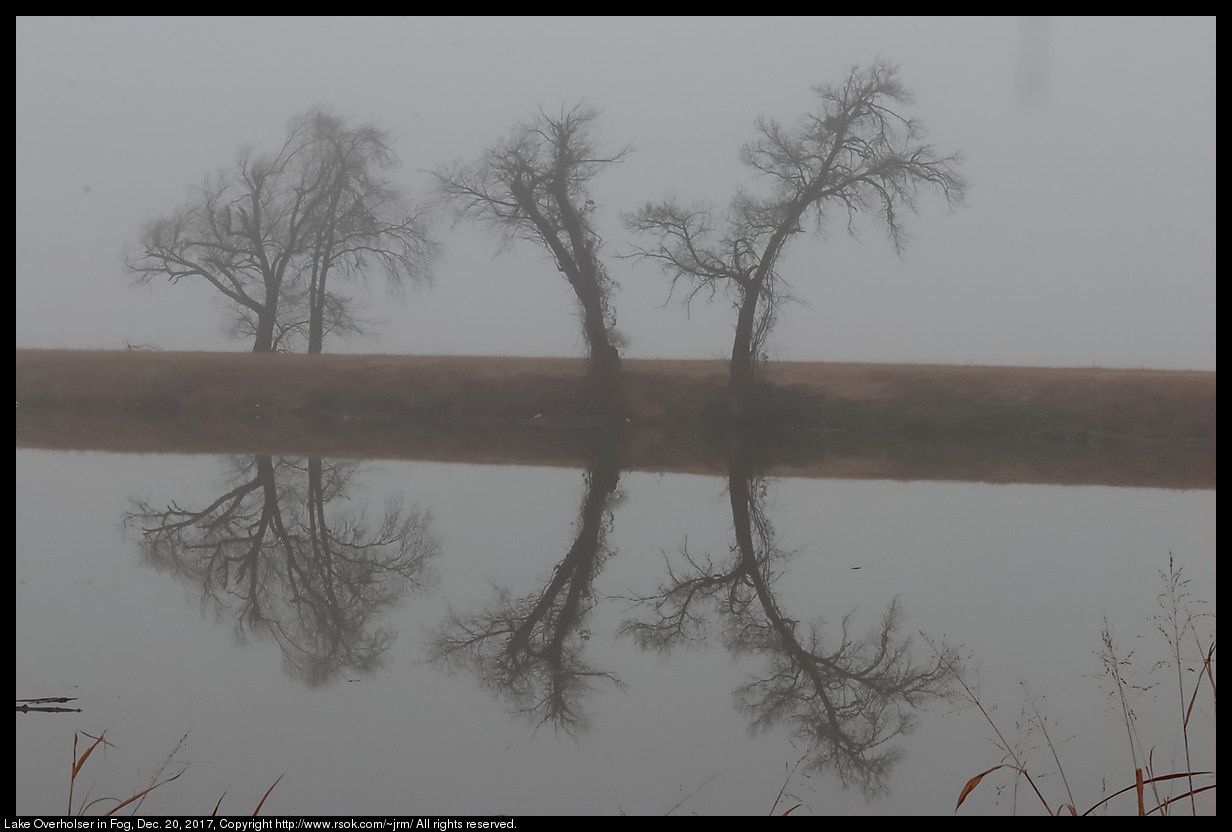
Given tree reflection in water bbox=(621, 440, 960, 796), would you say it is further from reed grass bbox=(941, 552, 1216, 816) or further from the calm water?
reed grass bbox=(941, 552, 1216, 816)

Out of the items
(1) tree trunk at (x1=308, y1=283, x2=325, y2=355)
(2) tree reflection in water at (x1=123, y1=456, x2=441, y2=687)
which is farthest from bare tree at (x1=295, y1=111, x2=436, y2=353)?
(2) tree reflection in water at (x1=123, y1=456, x2=441, y2=687)

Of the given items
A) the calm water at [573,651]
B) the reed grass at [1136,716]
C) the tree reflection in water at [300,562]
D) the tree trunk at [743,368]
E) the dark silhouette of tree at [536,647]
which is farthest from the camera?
the tree trunk at [743,368]

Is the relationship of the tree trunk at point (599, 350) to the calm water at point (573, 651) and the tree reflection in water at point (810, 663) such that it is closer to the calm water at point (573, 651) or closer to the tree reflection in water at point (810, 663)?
the calm water at point (573, 651)

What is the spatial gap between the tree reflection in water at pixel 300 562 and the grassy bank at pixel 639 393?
44.1 ft

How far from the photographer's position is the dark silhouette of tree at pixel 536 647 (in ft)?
16.2

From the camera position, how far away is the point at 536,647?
586 cm

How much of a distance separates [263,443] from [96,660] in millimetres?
13454

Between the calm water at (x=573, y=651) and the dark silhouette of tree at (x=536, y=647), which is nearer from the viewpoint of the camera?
the calm water at (x=573, y=651)

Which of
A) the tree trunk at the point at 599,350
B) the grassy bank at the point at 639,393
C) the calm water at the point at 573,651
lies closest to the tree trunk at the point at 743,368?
the grassy bank at the point at 639,393

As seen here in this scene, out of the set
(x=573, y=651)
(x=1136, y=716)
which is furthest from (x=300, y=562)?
(x=1136, y=716)

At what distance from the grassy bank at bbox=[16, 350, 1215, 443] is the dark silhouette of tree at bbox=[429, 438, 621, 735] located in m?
16.7

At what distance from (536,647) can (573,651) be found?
0.23 meters

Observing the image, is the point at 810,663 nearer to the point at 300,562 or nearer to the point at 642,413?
the point at 300,562
